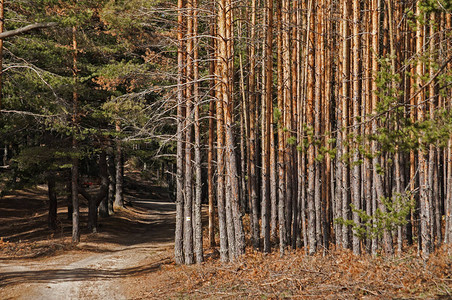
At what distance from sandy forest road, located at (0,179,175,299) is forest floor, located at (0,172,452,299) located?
0.03 meters

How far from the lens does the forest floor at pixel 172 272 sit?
8.84 meters

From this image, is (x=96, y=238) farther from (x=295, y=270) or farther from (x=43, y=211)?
(x=295, y=270)

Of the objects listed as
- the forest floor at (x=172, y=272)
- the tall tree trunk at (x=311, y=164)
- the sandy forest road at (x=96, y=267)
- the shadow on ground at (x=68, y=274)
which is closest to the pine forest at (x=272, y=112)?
the tall tree trunk at (x=311, y=164)

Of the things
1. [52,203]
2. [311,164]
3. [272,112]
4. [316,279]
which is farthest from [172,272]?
[52,203]

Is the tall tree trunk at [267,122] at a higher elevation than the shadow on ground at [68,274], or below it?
higher

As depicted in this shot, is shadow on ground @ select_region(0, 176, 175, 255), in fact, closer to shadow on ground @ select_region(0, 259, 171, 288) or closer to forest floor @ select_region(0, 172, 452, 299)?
forest floor @ select_region(0, 172, 452, 299)

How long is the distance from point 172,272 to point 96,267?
376 cm

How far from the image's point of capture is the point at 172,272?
1516 centimetres

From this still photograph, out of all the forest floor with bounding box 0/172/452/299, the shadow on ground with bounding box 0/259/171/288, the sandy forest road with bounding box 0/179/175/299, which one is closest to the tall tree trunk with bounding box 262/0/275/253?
the forest floor with bounding box 0/172/452/299

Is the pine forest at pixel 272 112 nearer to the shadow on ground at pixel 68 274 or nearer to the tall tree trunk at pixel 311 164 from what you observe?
the tall tree trunk at pixel 311 164

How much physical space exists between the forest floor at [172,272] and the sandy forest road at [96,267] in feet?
0.10

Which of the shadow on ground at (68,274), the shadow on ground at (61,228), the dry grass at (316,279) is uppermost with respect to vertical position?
the dry grass at (316,279)

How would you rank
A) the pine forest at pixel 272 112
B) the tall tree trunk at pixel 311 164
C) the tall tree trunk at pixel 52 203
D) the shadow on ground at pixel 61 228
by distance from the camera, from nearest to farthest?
1. the pine forest at pixel 272 112
2. the tall tree trunk at pixel 311 164
3. the shadow on ground at pixel 61 228
4. the tall tree trunk at pixel 52 203

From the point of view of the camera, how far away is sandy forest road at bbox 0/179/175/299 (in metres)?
13.2
